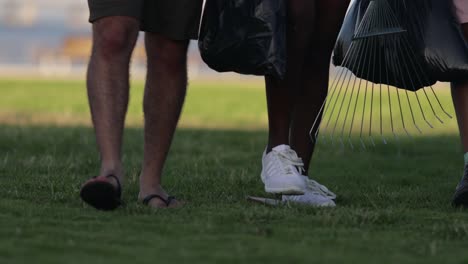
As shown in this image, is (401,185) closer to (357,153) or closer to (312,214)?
(312,214)

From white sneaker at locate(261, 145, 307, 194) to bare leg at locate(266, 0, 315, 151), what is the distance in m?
0.07

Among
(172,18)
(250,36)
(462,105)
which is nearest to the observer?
(250,36)

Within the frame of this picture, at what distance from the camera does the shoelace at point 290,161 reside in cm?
473

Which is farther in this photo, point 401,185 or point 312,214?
point 401,185

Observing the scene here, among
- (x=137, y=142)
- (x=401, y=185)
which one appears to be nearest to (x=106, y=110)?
(x=401, y=185)

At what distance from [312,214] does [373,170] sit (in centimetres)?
283

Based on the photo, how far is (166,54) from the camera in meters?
4.73

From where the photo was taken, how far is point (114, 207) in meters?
4.32

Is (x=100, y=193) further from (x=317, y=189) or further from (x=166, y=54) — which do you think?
(x=317, y=189)

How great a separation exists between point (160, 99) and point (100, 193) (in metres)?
0.74

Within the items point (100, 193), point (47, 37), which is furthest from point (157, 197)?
point (47, 37)

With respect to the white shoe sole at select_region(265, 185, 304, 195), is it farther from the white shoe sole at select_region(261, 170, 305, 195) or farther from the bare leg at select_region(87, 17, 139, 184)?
the bare leg at select_region(87, 17, 139, 184)

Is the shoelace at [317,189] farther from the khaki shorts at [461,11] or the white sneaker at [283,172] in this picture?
the khaki shorts at [461,11]

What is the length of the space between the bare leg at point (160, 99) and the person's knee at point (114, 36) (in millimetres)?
261
